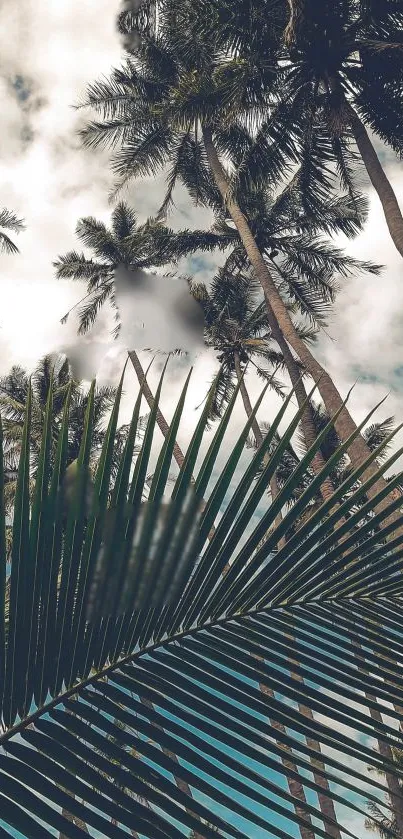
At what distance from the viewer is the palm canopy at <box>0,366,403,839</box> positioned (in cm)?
103

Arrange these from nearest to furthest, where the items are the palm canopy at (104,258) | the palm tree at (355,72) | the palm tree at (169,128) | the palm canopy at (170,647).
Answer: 1. the palm canopy at (170,647)
2. the palm tree at (355,72)
3. the palm tree at (169,128)
4. the palm canopy at (104,258)

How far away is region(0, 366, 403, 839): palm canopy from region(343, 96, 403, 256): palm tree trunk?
10.8 m

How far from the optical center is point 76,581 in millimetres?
1118

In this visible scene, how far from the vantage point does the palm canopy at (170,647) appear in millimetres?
1034

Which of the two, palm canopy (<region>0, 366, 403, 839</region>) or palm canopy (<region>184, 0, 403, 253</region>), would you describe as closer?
palm canopy (<region>0, 366, 403, 839</region>)

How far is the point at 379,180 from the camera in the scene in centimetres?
1150

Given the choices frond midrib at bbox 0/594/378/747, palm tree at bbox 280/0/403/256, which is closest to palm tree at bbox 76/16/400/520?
palm tree at bbox 280/0/403/256

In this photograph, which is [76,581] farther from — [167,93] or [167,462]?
[167,93]

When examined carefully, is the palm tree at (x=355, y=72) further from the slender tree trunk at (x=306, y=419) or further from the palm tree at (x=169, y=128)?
the slender tree trunk at (x=306, y=419)

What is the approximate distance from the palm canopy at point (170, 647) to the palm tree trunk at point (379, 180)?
10835 mm

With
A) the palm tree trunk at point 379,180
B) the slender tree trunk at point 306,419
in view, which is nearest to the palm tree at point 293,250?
the slender tree trunk at point 306,419

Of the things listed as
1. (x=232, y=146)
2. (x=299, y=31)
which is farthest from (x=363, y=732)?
(x=232, y=146)

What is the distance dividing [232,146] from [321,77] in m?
5.65

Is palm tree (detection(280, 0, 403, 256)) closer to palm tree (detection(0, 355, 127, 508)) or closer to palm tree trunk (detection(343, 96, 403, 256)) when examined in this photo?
palm tree trunk (detection(343, 96, 403, 256))
